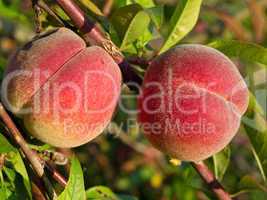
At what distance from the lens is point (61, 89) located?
47.9 inches

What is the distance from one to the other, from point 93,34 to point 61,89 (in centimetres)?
20

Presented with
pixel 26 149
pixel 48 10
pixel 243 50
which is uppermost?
pixel 48 10

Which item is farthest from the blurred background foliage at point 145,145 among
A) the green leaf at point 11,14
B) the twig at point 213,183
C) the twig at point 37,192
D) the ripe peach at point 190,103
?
the twig at point 37,192

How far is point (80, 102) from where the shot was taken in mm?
1215

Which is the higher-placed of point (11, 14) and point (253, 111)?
point (11, 14)

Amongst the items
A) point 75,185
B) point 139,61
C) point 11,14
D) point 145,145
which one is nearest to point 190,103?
point 139,61

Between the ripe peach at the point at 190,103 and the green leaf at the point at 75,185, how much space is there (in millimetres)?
200

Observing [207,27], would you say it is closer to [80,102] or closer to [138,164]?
[138,164]

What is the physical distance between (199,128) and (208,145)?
2.0 inches

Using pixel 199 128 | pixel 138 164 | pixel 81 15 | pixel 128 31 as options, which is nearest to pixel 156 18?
pixel 128 31

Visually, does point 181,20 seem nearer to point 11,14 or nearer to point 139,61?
point 139,61

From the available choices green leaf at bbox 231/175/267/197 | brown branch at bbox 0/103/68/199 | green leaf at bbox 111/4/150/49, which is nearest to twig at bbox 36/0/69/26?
green leaf at bbox 111/4/150/49

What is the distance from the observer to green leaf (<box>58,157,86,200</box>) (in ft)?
3.85

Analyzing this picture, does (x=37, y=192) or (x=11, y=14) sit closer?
(x=37, y=192)
